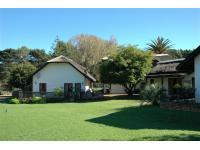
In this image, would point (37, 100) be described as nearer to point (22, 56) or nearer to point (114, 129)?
point (114, 129)

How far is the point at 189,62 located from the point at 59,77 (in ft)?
80.9

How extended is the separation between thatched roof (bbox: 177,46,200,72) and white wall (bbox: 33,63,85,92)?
71.9ft

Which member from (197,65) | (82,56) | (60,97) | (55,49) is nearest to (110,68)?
(60,97)

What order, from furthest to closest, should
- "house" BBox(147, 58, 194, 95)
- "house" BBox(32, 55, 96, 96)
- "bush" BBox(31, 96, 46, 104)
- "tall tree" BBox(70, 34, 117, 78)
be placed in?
"tall tree" BBox(70, 34, 117, 78) < "house" BBox(32, 55, 96, 96) < "house" BBox(147, 58, 194, 95) < "bush" BBox(31, 96, 46, 104)

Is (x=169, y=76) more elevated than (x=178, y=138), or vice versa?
(x=169, y=76)

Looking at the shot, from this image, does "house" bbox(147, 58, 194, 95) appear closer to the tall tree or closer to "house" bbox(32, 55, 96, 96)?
"house" bbox(32, 55, 96, 96)

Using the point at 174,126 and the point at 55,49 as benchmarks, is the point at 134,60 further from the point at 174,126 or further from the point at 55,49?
the point at 55,49

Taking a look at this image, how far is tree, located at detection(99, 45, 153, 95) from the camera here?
42.0m

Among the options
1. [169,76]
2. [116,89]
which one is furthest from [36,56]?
[169,76]

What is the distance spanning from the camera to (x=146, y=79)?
159ft

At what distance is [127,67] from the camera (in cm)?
4231

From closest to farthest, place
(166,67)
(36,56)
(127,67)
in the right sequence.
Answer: (127,67), (166,67), (36,56)

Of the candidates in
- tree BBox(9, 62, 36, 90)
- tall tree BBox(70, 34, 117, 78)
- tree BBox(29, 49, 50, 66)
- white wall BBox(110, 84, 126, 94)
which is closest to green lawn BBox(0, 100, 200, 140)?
white wall BBox(110, 84, 126, 94)
